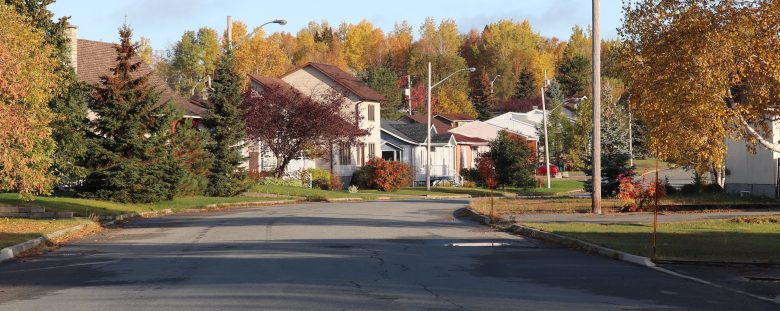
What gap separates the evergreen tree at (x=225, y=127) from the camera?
153 ft

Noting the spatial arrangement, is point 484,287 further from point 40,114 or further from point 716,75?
point 40,114

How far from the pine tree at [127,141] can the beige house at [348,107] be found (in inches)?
967

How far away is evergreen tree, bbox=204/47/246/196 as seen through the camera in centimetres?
4662

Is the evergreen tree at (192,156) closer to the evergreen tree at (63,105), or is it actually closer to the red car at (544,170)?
the evergreen tree at (63,105)

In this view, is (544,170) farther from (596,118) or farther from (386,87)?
(596,118)

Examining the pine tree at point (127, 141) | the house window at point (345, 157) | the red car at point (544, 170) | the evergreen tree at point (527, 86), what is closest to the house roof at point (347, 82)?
the house window at point (345, 157)

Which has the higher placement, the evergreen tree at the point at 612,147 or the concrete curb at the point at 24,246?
the evergreen tree at the point at 612,147

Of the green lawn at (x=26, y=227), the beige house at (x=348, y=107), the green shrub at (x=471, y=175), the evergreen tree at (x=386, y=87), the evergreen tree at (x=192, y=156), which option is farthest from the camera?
the evergreen tree at (x=386, y=87)

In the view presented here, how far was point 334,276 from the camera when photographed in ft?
49.6

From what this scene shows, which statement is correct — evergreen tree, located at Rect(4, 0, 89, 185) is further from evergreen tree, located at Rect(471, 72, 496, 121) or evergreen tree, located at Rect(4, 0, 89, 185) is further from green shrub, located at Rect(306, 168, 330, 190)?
evergreen tree, located at Rect(471, 72, 496, 121)

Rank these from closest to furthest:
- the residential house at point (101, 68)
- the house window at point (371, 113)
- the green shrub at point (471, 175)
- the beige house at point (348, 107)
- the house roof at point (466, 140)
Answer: the residential house at point (101, 68) → the beige house at point (348, 107) → the house window at point (371, 113) → the green shrub at point (471, 175) → the house roof at point (466, 140)

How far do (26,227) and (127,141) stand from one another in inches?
468

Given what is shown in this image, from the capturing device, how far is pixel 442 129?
9306cm

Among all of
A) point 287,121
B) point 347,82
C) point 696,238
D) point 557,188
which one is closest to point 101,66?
point 287,121
